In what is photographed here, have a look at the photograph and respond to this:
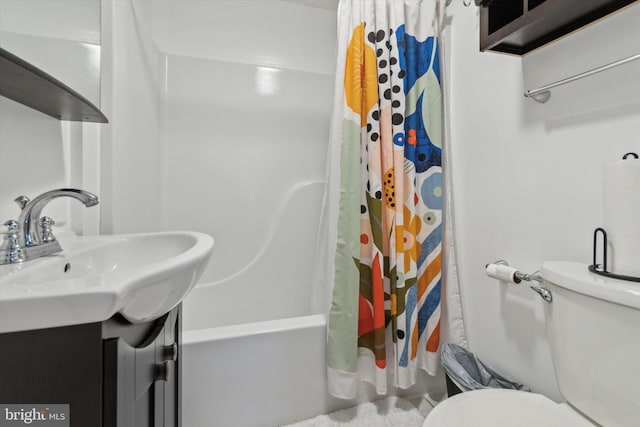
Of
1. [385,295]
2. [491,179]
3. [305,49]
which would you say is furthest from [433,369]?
[305,49]

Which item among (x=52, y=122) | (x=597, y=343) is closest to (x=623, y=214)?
(x=597, y=343)

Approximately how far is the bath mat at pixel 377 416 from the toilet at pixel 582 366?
1.82 ft

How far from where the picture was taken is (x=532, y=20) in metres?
0.90

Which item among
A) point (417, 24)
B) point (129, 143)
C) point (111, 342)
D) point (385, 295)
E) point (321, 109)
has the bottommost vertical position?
point (385, 295)

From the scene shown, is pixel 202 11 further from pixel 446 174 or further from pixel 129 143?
pixel 446 174

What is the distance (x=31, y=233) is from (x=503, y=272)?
1431 mm

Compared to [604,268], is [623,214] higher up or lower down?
higher up

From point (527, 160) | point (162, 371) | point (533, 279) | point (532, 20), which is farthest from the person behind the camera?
point (527, 160)

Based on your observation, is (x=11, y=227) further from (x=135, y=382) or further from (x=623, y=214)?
(x=623, y=214)

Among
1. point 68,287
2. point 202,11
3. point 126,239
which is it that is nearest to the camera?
point 68,287

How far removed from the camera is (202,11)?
5.77 feet

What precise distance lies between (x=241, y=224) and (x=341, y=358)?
100 centimetres

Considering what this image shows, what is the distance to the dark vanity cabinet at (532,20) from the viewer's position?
33.4 inches

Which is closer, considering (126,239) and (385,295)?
(126,239)
